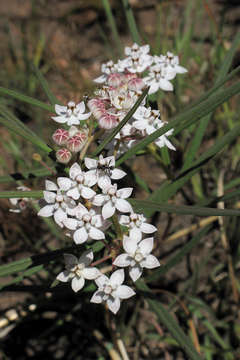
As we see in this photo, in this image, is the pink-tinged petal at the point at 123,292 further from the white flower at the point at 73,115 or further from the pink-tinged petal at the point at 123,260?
the white flower at the point at 73,115

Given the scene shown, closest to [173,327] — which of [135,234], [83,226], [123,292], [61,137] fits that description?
[123,292]

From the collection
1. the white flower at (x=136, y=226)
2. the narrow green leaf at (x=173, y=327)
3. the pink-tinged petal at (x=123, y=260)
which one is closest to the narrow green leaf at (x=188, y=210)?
the white flower at (x=136, y=226)

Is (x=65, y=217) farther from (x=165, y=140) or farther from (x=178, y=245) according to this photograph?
(x=178, y=245)

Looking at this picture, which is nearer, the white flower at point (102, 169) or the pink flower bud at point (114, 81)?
the white flower at point (102, 169)

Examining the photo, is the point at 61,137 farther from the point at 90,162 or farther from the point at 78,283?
the point at 78,283

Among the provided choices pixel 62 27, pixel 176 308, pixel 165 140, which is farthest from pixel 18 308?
pixel 62 27

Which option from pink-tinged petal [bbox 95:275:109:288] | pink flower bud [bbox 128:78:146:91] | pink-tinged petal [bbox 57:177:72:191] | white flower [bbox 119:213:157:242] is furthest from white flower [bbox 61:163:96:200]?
pink flower bud [bbox 128:78:146:91]

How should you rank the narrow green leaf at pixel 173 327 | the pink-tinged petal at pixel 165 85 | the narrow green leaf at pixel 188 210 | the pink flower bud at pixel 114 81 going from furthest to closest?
1. the pink-tinged petal at pixel 165 85
2. the pink flower bud at pixel 114 81
3. the narrow green leaf at pixel 173 327
4. the narrow green leaf at pixel 188 210
